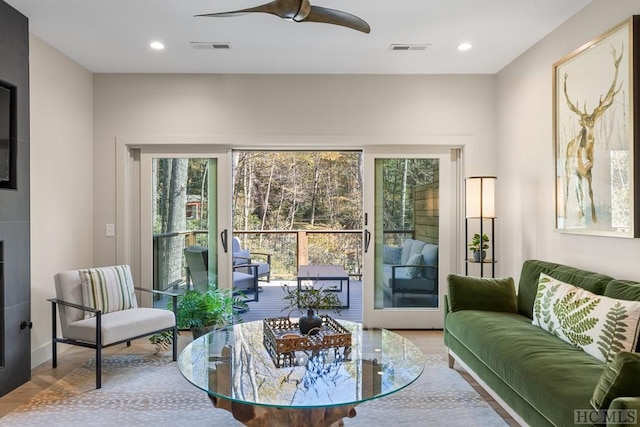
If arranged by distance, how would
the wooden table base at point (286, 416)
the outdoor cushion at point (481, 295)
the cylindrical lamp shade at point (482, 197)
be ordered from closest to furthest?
the wooden table base at point (286, 416), the outdoor cushion at point (481, 295), the cylindrical lamp shade at point (482, 197)

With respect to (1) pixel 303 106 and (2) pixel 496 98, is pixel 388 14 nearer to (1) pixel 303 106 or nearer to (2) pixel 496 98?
(1) pixel 303 106

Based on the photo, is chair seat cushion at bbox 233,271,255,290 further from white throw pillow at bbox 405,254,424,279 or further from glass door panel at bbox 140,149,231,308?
white throw pillow at bbox 405,254,424,279

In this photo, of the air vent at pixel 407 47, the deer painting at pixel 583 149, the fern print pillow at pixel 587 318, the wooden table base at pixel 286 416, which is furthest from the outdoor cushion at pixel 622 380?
the air vent at pixel 407 47

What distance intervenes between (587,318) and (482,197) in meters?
1.70

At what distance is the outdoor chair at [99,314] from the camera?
3104 millimetres

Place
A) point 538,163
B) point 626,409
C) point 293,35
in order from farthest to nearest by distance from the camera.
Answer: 1. point 538,163
2. point 293,35
3. point 626,409

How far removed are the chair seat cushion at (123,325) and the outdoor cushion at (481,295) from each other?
2.23 meters

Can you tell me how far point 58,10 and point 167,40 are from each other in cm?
79

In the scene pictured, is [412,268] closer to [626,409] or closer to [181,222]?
[181,222]

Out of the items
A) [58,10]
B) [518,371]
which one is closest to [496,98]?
[518,371]

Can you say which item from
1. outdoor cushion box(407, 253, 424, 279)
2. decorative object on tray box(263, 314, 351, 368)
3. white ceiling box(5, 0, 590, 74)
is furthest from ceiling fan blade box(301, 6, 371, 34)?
outdoor cushion box(407, 253, 424, 279)

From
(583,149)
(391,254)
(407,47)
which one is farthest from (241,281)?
(583,149)

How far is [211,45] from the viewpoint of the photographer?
3.72 meters

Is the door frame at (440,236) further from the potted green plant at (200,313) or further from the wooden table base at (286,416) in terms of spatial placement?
the wooden table base at (286,416)
